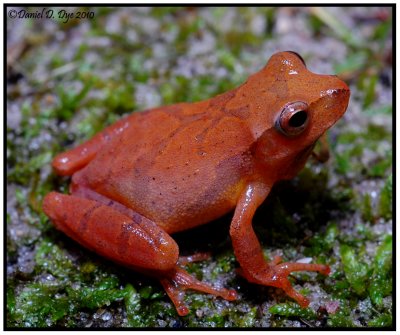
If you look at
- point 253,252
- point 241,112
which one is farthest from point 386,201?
point 241,112

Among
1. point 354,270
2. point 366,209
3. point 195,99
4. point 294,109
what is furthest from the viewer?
point 195,99

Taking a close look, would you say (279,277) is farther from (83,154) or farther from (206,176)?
(83,154)

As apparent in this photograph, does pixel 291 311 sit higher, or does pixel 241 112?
pixel 241 112

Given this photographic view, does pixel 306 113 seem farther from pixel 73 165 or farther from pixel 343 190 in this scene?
pixel 73 165

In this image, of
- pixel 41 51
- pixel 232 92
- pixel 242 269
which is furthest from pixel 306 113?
pixel 41 51

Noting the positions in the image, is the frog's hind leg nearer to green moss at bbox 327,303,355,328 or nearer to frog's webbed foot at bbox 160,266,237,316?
frog's webbed foot at bbox 160,266,237,316

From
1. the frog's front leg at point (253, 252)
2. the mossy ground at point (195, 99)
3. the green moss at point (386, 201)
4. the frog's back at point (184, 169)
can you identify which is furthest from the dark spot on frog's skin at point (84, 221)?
the green moss at point (386, 201)

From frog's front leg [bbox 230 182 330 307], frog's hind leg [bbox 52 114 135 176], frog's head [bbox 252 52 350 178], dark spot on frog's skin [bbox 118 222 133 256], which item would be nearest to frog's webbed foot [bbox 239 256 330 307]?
frog's front leg [bbox 230 182 330 307]

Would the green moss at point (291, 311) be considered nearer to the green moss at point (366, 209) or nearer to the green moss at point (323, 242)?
the green moss at point (323, 242)
